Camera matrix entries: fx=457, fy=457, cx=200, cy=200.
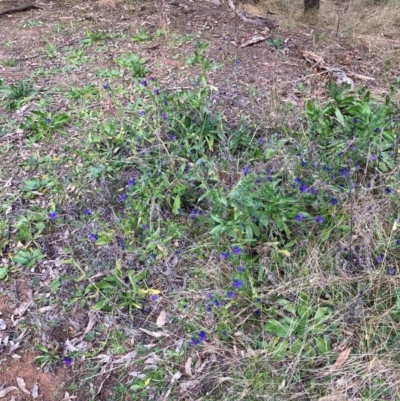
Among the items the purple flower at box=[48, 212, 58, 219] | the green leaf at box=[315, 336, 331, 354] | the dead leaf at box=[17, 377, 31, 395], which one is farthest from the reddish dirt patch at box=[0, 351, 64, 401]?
the green leaf at box=[315, 336, 331, 354]

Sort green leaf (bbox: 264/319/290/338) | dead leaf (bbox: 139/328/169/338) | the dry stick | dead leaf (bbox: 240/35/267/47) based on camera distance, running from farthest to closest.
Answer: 1. the dry stick
2. dead leaf (bbox: 240/35/267/47)
3. dead leaf (bbox: 139/328/169/338)
4. green leaf (bbox: 264/319/290/338)

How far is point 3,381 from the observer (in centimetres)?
218

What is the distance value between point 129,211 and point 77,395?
103cm

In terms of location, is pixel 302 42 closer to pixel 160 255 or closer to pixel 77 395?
pixel 160 255

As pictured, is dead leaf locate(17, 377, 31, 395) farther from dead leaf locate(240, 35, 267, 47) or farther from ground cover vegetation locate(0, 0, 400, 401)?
dead leaf locate(240, 35, 267, 47)

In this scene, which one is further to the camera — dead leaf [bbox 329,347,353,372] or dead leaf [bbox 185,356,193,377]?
dead leaf [bbox 185,356,193,377]

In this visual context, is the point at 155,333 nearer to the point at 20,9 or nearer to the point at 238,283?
the point at 238,283

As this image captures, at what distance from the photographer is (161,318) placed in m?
2.33

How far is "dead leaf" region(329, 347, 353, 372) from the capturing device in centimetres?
196

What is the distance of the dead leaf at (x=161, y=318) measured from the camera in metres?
2.31

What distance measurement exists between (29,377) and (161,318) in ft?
2.25

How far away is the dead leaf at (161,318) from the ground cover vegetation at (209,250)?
13 millimetres

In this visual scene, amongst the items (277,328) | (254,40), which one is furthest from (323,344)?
(254,40)

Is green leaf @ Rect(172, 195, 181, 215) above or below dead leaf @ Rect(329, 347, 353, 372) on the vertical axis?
above
